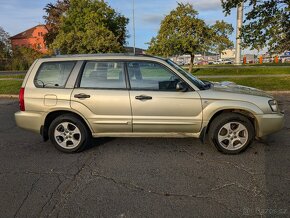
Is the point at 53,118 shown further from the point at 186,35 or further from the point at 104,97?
the point at 186,35

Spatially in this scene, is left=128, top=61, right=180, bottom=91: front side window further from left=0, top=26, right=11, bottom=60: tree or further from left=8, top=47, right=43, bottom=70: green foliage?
left=0, top=26, right=11, bottom=60: tree

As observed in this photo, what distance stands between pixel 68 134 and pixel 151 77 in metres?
1.75

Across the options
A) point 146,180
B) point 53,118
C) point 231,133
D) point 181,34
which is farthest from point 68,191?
point 181,34

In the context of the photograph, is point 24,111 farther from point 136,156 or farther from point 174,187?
point 174,187

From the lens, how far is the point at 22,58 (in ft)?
136

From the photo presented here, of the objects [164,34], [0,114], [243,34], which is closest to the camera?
[0,114]

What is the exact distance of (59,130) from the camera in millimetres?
4926

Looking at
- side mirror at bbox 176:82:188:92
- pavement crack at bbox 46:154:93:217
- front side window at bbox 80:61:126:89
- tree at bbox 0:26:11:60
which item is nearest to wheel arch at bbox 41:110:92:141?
front side window at bbox 80:61:126:89

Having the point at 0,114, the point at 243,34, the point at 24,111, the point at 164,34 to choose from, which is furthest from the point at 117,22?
the point at 24,111

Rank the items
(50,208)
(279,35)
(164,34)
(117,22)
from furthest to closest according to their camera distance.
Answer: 1. (117,22)
2. (164,34)
3. (279,35)
4. (50,208)

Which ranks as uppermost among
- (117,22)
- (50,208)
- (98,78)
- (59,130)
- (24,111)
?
(117,22)

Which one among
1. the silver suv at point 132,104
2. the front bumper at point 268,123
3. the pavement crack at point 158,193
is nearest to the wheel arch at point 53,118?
the silver suv at point 132,104

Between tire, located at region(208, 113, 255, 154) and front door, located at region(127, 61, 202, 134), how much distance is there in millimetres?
293

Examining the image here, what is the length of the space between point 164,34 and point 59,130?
1644 cm
